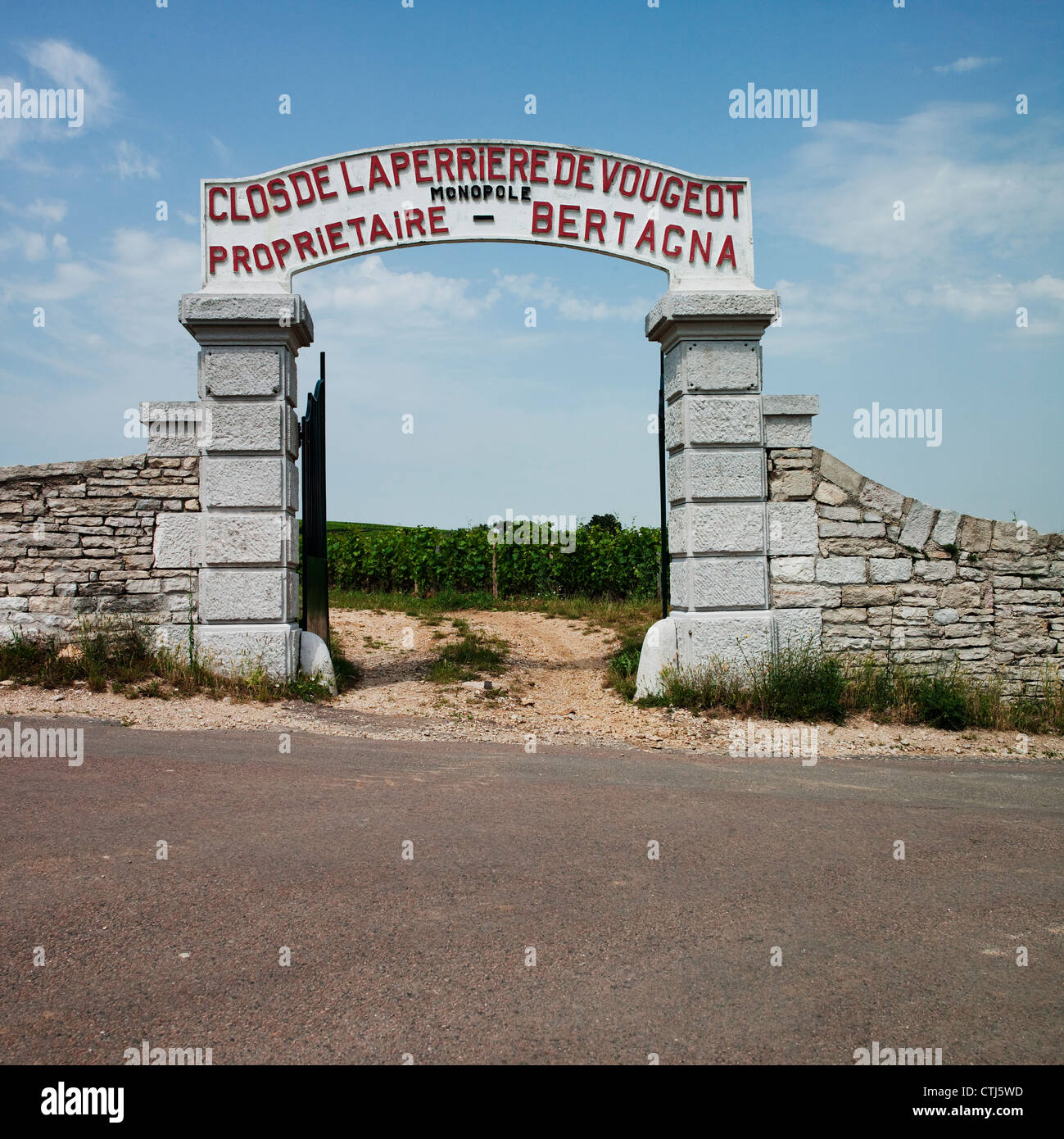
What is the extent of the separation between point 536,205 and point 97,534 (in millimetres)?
5887

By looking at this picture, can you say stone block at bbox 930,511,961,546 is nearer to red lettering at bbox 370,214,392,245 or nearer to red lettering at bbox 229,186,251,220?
red lettering at bbox 370,214,392,245

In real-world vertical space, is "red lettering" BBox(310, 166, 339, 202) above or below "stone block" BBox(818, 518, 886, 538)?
above

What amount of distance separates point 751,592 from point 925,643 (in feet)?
6.34

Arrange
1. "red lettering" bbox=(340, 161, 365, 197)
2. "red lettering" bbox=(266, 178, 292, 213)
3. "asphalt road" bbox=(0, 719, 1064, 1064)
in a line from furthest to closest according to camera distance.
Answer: "red lettering" bbox=(340, 161, 365, 197) < "red lettering" bbox=(266, 178, 292, 213) < "asphalt road" bbox=(0, 719, 1064, 1064)

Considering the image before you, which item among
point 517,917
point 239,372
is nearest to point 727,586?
point 239,372

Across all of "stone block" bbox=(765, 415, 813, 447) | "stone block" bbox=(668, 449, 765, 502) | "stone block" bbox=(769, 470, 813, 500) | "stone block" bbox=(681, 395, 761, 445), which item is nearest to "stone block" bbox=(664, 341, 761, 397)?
"stone block" bbox=(681, 395, 761, 445)

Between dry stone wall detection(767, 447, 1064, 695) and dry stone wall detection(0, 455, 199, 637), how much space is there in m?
6.39

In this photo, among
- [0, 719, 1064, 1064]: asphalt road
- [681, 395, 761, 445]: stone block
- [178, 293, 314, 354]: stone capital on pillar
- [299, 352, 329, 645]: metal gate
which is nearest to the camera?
[0, 719, 1064, 1064]: asphalt road

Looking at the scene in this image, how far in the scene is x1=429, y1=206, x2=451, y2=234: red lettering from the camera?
9609mm

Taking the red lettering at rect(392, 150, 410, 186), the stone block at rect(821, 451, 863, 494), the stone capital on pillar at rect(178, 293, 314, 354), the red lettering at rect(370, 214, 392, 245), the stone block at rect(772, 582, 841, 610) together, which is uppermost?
the red lettering at rect(392, 150, 410, 186)

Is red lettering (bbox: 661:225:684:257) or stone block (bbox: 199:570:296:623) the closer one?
stone block (bbox: 199:570:296:623)

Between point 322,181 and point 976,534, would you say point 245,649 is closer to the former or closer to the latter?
point 322,181

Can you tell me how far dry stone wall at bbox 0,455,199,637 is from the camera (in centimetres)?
930

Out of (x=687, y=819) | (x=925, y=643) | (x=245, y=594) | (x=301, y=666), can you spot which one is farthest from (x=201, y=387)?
(x=925, y=643)
